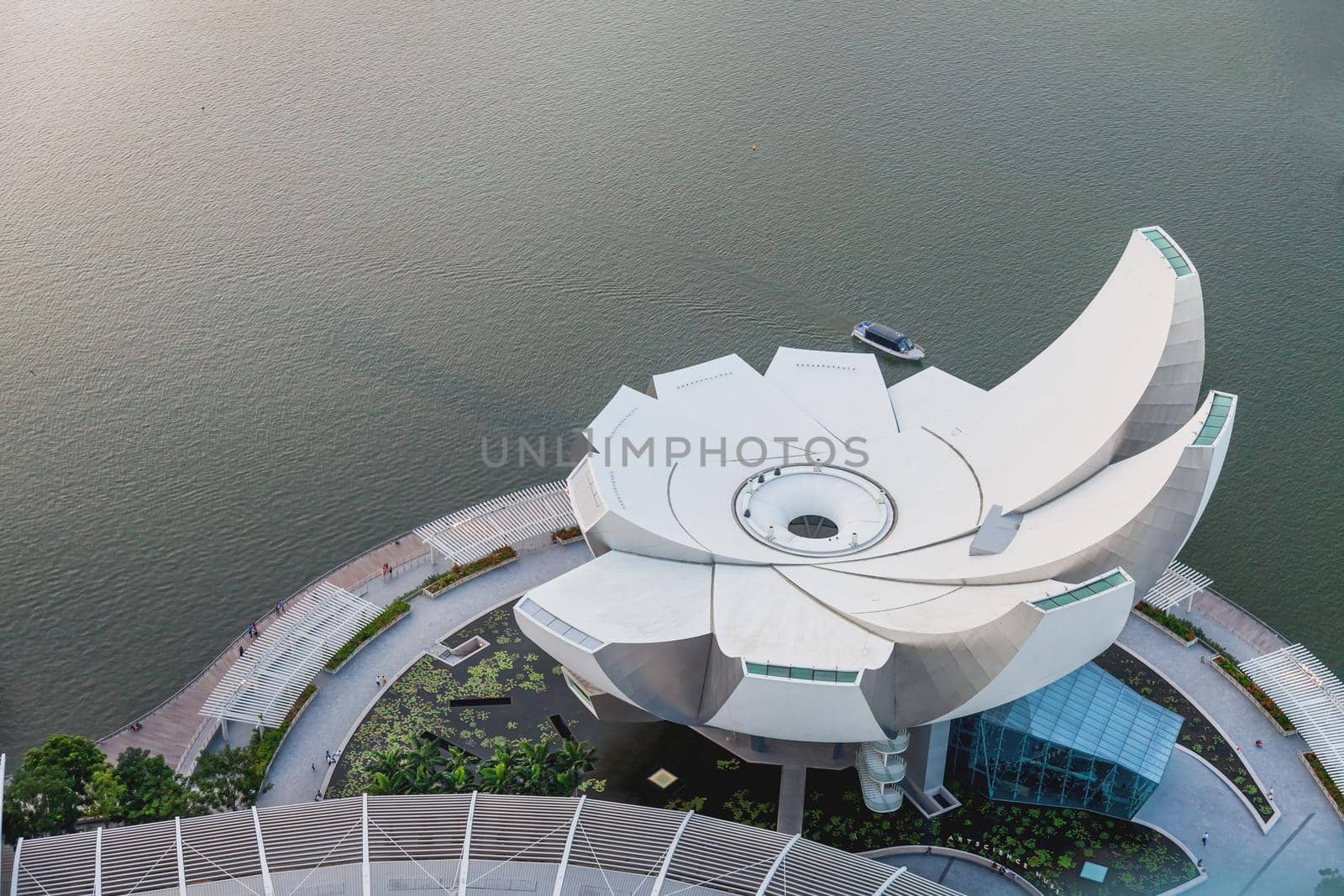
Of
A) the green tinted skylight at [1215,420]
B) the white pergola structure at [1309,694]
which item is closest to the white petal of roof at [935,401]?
the green tinted skylight at [1215,420]

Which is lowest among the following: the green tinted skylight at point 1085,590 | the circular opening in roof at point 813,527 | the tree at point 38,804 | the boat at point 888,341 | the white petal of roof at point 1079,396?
the tree at point 38,804

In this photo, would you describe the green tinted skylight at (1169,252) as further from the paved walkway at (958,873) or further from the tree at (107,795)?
the tree at (107,795)

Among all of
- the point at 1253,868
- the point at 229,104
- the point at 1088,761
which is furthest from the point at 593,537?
the point at 229,104

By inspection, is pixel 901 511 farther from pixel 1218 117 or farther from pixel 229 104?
pixel 229 104

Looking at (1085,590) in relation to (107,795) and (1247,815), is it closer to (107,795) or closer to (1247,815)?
(1247,815)

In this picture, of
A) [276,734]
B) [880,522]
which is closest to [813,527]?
[880,522]
